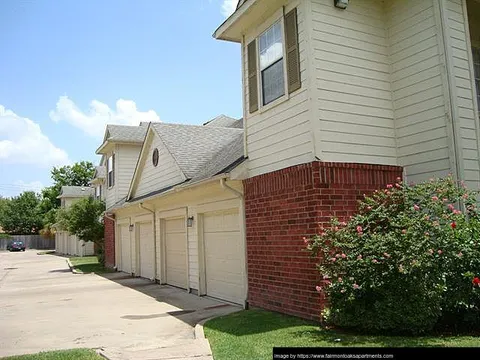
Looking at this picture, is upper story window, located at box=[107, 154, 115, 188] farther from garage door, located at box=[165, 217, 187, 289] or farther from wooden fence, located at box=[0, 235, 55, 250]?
wooden fence, located at box=[0, 235, 55, 250]

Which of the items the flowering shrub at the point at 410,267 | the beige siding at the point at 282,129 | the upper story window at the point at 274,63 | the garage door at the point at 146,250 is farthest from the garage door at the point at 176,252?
the flowering shrub at the point at 410,267

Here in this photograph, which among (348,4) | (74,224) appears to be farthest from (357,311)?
(74,224)

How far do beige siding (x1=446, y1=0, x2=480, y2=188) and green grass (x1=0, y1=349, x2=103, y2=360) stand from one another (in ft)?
21.1

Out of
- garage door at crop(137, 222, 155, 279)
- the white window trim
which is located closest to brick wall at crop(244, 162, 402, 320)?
the white window trim

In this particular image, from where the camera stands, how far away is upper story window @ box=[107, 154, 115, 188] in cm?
2361

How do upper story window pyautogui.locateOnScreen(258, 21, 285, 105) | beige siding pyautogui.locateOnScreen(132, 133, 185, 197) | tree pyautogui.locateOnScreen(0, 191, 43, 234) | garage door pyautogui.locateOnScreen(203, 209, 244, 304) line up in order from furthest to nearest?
1. tree pyautogui.locateOnScreen(0, 191, 43, 234)
2. beige siding pyautogui.locateOnScreen(132, 133, 185, 197)
3. garage door pyautogui.locateOnScreen(203, 209, 244, 304)
4. upper story window pyautogui.locateOnScreen(258, 21, 285, 105)

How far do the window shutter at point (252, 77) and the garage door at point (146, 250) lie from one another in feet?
28.6

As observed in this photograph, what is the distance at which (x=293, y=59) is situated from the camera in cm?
824

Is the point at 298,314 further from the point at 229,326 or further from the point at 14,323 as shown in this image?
the point at 14,323

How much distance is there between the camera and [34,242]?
63.8 m

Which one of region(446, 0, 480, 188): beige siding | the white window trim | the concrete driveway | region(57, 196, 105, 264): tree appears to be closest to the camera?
the concrete driveway

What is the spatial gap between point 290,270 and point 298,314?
2.42 feet

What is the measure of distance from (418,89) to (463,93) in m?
0.73

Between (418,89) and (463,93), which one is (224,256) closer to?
(418,89)
